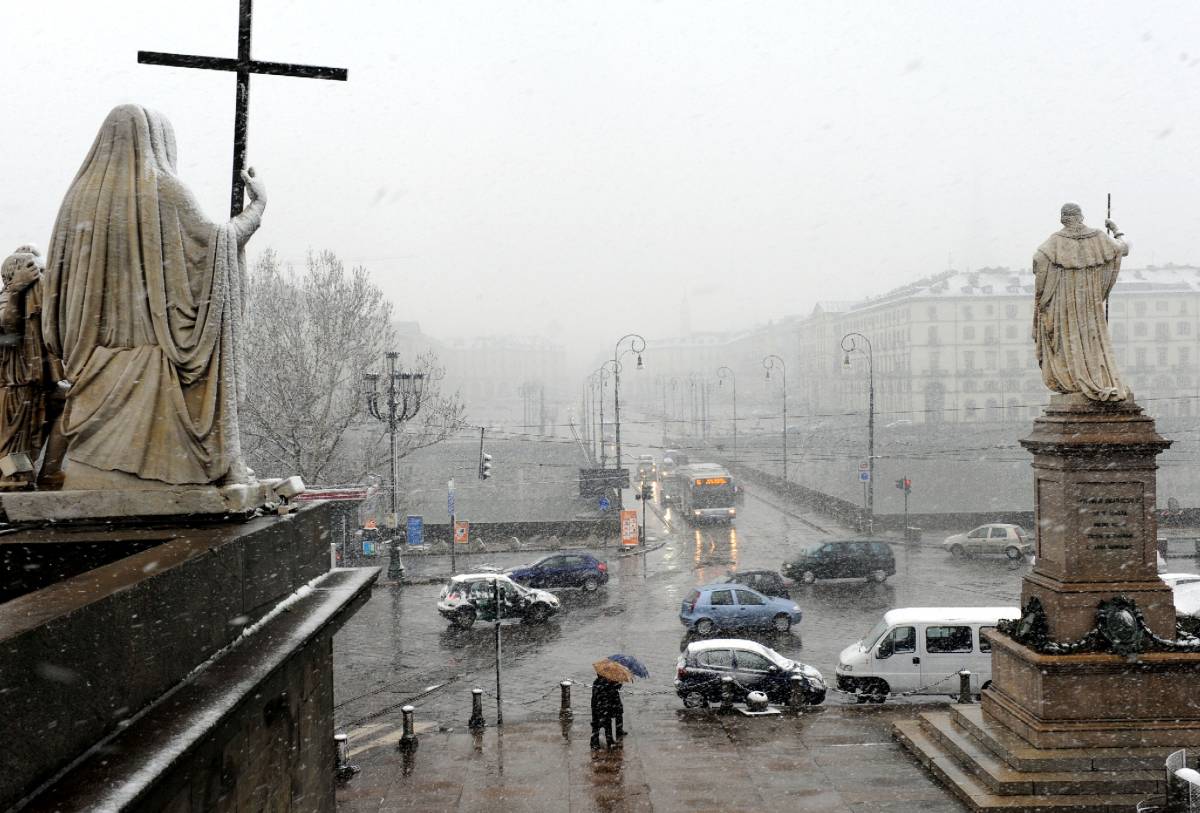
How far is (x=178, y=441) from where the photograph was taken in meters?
5.05

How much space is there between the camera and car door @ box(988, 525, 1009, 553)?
28.1 metres

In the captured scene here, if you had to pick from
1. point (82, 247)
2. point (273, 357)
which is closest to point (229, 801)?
point (82, 247)

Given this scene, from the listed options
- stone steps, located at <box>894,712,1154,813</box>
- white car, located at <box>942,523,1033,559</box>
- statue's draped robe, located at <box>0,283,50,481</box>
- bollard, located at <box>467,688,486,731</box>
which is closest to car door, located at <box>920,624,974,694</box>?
stone steps, located at <box>894,712,1154,813</box>

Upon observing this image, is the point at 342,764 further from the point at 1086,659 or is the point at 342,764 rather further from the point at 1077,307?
the point at 1077,307

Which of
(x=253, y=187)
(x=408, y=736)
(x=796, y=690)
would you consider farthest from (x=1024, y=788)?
(x=253, y=187)

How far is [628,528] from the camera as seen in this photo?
30172 mm

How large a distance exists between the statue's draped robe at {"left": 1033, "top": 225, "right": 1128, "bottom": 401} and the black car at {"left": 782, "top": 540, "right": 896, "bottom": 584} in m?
13.6

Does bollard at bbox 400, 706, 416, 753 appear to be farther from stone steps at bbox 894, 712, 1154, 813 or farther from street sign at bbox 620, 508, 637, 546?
street sign at bbox 620, 508, 637, 546

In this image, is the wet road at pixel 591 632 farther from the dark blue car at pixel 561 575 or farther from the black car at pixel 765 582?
the black car at pixel 765 582

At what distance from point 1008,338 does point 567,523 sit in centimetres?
6239

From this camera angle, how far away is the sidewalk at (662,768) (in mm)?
9695

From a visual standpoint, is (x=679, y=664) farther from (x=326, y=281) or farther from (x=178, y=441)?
(x=326, y=281)

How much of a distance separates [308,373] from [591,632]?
40.5 ft

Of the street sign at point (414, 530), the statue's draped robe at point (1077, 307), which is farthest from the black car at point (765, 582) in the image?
the statue's draped robe at point (1077, 307)
